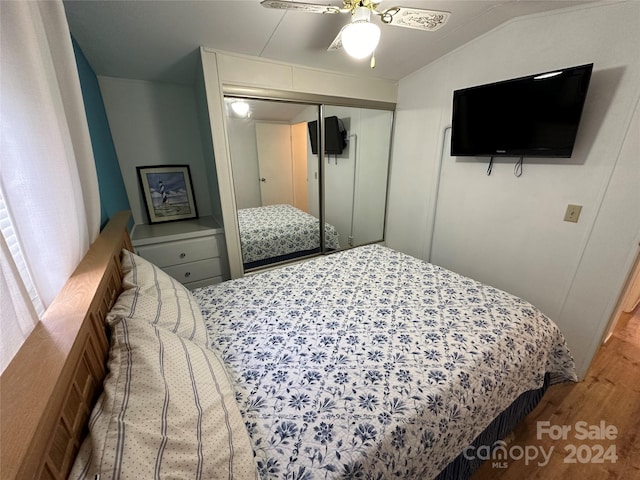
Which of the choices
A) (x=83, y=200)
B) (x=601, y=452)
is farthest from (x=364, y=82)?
(x=601, y=452)

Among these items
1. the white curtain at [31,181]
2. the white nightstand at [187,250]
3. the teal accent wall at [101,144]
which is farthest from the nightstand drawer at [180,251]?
the white curtain at [31,181]

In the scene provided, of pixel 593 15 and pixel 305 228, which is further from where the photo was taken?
pixel 305 228

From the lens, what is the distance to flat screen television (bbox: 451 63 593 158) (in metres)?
1.48

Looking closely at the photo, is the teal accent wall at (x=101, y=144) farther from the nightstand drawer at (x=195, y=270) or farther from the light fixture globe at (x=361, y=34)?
the light fixture globe at (x=361, y=34)

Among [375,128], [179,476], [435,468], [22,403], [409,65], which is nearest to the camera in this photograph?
[22,403]

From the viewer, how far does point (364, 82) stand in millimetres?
2475

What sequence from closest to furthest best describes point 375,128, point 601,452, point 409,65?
point 601,452, point 409,65, point 375,128


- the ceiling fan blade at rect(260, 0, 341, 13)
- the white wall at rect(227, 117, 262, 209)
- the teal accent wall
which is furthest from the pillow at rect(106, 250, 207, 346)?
the ceiling fan blade at rect(260, 0, 341, 13)

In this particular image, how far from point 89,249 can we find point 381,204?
2.69 meters

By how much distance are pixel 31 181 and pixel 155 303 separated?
54 centimetres

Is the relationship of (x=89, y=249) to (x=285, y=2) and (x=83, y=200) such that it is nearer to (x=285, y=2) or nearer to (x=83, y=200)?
(x=83, y=200)

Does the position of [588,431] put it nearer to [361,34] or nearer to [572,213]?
[572,213]

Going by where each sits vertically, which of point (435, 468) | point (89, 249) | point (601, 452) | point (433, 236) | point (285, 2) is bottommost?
point (601, 452)

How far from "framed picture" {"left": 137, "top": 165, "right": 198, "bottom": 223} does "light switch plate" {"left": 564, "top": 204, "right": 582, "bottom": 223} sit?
120 inches
